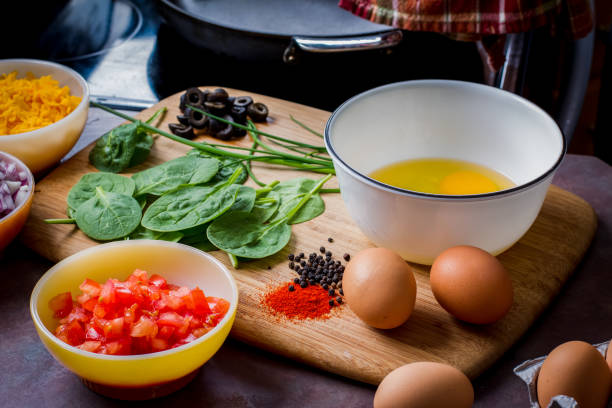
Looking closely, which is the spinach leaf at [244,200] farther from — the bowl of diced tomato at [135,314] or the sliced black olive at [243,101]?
the sliced black olive at [243,101]

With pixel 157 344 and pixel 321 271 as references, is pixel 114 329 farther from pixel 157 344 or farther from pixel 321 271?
pixel 321 271

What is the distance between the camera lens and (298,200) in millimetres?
1247

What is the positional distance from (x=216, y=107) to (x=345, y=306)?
2.18ft

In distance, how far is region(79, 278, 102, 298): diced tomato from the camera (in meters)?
0.92

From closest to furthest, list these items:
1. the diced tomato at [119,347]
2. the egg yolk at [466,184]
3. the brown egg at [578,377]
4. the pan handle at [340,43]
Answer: the brown egg at [578,377] < the diced tomato at [119,347] < the egg yolk at [466,184] < the pan handle at [340,43]

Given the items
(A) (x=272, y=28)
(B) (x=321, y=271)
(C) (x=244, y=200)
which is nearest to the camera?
(B) (x=321, y=271)

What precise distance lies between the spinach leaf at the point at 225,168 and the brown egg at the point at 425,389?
63 cm

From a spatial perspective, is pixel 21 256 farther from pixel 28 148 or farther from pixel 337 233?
pixel 337 233

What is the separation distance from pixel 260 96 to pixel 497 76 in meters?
0.70

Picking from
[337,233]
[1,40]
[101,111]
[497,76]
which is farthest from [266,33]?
[1,40]

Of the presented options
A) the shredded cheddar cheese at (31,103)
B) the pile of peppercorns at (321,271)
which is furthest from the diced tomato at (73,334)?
the shredded cheddar cheese at (31,103)

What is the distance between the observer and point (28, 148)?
1272 mm

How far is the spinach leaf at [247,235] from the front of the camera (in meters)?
1.11

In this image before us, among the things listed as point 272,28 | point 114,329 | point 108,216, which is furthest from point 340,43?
point 114,329
